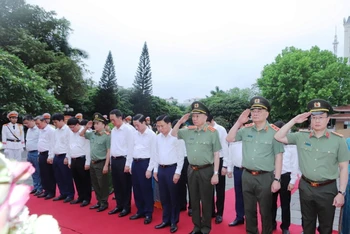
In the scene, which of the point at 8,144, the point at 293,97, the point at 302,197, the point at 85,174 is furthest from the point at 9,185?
the point at 293,97

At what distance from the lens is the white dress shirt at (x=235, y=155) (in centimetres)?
351

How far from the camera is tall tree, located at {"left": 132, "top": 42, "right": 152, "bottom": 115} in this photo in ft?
84.9

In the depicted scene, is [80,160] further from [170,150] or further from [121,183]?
[170,150]

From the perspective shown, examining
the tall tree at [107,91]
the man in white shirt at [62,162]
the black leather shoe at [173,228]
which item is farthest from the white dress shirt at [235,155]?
the tall tree at [107,91]

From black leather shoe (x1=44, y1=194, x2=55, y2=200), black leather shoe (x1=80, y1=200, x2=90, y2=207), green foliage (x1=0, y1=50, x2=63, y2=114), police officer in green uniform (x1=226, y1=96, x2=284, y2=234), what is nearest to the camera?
police officer in green uniform (x1=226, y1=96, x2=284, y2=234)

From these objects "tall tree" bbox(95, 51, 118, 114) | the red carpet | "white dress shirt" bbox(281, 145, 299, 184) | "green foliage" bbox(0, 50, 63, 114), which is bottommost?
the red carpet

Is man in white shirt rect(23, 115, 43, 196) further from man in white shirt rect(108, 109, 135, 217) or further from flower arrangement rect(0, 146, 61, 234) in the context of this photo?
flower arrangement rect(0, 146, 61, 234)

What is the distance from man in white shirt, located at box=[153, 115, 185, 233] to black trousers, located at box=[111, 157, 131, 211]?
0.64m

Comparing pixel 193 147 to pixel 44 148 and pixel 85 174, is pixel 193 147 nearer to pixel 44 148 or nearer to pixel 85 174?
pixel 85 174

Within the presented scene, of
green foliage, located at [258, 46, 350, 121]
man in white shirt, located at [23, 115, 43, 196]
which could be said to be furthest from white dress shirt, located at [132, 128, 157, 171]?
green foliage, located at [258, 46, 350, 121]

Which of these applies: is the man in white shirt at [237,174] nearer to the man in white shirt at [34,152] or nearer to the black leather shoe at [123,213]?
the black leather shoe at [123,213]

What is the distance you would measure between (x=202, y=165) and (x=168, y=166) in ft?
1.69

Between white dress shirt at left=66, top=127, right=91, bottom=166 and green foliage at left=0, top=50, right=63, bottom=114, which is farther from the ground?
green foliage at left=0, top=50, right=63, bottom=114

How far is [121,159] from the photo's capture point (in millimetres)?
3830
